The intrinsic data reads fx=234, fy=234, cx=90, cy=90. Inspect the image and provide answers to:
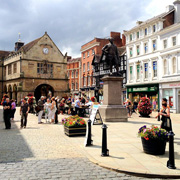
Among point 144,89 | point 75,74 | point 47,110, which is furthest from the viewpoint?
point 75,74

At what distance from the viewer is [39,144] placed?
8523 mm

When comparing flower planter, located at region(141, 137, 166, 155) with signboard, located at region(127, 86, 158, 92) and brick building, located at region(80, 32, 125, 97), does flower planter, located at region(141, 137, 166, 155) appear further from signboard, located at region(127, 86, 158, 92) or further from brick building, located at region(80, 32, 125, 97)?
brick building, located at region(80, 32, 125, 97)

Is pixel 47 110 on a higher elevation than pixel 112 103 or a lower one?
lower

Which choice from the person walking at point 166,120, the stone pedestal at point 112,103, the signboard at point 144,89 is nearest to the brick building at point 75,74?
the signboard at point 144,89

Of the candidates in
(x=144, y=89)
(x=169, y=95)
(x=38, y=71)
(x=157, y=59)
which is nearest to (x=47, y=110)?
(x=169, y=95)

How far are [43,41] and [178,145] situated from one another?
3822cm

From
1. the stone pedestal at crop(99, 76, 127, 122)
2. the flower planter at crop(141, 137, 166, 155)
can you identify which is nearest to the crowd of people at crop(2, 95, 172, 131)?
the flower planter at crop(141, 137, 166, 155)

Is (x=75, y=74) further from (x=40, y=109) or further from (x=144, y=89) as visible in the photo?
(x=40, y=109)

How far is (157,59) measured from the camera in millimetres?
32031

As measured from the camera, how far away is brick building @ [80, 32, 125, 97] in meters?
49.5

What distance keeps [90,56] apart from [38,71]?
45.7ft

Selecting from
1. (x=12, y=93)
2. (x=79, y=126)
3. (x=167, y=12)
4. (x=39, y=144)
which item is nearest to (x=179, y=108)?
(x=167, y=12)

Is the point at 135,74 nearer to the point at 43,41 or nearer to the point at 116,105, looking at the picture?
the point at 43,41

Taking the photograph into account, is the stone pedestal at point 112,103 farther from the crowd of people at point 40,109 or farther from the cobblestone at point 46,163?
the cobblestone at point 46,163
